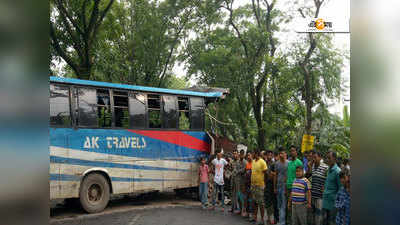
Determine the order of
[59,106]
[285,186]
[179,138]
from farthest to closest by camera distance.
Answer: [179,138] < [59,106] < [285,186]

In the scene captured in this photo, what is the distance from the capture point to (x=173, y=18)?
17.8 metres

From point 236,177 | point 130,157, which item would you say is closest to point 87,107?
point 130,157

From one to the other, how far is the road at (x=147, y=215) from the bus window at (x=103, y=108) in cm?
246

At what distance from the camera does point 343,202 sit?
5.46 meters

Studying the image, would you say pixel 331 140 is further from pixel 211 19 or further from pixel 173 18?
pixel 173 18

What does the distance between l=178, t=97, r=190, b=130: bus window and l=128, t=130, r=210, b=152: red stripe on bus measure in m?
0.28

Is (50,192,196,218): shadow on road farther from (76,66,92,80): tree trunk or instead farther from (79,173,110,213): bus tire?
(76,66,92,80): tree trunk

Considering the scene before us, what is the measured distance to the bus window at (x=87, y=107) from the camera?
905 centimetres

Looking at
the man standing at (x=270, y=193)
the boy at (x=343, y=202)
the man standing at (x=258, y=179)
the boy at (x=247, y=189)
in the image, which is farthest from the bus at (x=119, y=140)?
the boy at (x=343, y=202)

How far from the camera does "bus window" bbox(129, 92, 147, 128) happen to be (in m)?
10.1

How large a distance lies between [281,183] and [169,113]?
15.3 ft

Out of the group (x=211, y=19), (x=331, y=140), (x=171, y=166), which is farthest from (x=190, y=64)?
(x=171, y=166)

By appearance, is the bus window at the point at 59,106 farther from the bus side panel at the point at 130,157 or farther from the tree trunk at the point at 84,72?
the tree trunk at the point at 84,72

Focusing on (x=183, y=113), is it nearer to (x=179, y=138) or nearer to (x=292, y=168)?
(x=179, y=138)
